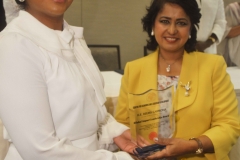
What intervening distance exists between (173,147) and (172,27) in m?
0.50

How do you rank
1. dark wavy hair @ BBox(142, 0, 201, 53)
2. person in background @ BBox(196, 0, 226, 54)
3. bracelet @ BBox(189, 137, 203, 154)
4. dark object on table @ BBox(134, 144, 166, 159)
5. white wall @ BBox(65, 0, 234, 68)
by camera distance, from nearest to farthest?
1. dark object on table @ BBox(134, 144, 166, 159)
2. bracelet @ BBox(189, 137, 203, 154)
3. dark wavy hair @ BBox(142, 0, 201, 53)
4. person in background @ BBox(196, 0, 226, 54)
5. white wall @ BBox(65, 0, 234, 68)

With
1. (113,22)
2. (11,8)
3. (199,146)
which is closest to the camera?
(11,8)

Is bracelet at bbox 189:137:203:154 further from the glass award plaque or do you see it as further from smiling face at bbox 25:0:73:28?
smiling face at bbox 25:0:73:28

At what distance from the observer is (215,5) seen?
2117 mm

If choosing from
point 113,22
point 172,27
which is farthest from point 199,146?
point 113,22

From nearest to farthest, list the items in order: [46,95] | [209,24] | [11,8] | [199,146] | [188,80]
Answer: [46,95] < [11,8] < [199,146] < [188,80] < [209,24]

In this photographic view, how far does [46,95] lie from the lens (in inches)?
30.3

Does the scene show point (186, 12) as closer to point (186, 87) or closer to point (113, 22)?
point (186, 87)

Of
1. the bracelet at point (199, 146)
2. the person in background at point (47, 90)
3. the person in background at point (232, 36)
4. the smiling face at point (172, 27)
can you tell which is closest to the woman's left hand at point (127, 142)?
the person in background at point (47, 90)

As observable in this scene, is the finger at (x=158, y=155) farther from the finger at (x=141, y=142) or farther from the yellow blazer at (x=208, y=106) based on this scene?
the yellow blazer at (x=208, y=106)

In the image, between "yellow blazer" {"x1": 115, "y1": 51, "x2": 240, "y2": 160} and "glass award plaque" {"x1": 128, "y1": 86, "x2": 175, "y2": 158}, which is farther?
"yellow blazer" {"x1": 115, "y1": 51, "x2": 240, "y2": 160}

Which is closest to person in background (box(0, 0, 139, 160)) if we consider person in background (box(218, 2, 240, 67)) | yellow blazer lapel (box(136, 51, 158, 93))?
yellow blazer lapel (box(136, 51, 158, 93))

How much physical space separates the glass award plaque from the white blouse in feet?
0.48

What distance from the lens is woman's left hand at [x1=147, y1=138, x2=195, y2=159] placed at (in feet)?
3.45
